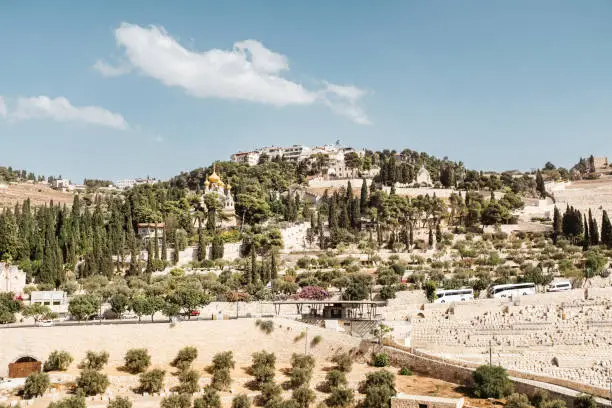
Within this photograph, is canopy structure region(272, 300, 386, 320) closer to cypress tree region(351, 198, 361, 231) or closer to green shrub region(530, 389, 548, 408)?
green shrub region(530, 389, 548, 408)

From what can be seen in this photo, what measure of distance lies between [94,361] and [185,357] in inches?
183

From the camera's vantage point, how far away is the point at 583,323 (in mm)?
34594

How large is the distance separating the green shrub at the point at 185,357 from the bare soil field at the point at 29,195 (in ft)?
282

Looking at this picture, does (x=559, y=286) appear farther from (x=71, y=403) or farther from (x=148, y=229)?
(x=148, y=229)

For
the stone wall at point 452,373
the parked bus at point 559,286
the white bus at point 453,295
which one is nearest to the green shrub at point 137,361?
the stone wall at point 452,373

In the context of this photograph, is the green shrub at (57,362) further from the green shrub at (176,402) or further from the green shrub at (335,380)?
the green shrub at (335,380)

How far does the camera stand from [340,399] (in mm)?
27344

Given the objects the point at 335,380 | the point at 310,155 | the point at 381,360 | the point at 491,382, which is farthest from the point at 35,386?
the point at 310,155

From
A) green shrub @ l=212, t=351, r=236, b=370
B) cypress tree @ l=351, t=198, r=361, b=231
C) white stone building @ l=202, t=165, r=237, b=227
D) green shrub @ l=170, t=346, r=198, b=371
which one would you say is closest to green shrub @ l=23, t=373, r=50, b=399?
green shrub @ l=170, t=346, r=198, b=371

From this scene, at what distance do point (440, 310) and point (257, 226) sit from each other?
1316 inches

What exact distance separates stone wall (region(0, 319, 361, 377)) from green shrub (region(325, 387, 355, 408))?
6319 mm

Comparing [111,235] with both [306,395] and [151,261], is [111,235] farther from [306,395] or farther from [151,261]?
[306,395]

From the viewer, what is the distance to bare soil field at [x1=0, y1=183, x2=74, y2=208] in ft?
365

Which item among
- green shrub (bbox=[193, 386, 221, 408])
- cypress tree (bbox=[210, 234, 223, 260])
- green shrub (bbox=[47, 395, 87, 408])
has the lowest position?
green shrub (bbox=[193, 386, 221, 408])
